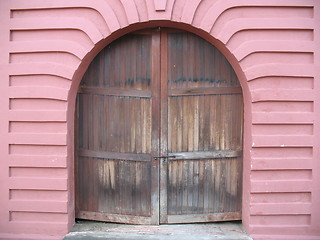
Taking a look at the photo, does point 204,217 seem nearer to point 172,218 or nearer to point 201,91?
point 172,218

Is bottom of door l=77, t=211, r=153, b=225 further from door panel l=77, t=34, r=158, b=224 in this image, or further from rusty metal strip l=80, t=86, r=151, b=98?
rusty metal strip l=80, t=86, r=151, b=98

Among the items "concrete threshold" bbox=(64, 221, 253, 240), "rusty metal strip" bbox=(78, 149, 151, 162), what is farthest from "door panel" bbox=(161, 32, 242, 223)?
"rusty metal strip" bbox=(78, 149, 151, 162)

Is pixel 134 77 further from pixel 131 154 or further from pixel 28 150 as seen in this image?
pixel 28 150

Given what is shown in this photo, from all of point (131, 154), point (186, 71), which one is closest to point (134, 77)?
point (186, 71)

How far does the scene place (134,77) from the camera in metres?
4.63

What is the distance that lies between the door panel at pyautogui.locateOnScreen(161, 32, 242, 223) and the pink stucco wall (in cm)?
22

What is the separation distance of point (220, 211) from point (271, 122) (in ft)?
4.60

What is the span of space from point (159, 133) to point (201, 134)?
0.55m

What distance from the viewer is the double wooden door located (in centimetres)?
462

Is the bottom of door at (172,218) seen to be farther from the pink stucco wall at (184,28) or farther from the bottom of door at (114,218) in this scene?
the pink stucco wall at (184,28)

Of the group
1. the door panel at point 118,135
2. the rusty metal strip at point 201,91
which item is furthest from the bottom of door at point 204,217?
the rusty metal strip at point 201,91

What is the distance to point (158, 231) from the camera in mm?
4617

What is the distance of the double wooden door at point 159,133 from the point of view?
4625mm

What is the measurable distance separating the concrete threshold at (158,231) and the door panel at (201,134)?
113 mm
